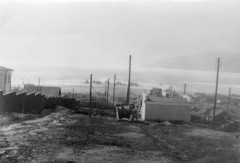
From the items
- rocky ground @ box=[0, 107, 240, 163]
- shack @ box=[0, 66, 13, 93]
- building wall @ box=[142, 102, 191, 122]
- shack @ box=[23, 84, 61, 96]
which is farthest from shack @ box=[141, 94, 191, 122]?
shack @ box=[0, 66, 13, 93]

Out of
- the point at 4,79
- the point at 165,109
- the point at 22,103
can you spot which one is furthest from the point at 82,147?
the point at 4,79

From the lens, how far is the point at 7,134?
14617mm

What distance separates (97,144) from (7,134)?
4398 mm

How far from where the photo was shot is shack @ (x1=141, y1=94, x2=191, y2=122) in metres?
34.1

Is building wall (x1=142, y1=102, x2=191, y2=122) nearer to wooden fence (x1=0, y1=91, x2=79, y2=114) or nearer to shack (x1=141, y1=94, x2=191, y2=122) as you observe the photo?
shack (x1=141, y1=94, x2=191, y2=122)

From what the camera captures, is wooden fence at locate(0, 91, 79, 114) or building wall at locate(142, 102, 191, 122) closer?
wooden fence at locate(0, 91, 79, 114)

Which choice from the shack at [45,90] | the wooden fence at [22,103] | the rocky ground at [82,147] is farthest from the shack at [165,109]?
the shack at [45,90]

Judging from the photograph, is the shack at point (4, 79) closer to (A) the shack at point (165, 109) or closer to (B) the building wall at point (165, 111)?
(A) the shack at point (165, 109)

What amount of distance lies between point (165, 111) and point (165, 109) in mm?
225

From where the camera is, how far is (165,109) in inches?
1345

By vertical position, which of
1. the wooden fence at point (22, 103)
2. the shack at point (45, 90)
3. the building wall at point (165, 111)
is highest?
the wooden fence at point (22, 103)

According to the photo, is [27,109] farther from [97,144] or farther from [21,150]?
[21,150]

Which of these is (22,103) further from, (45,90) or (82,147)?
(45,90)

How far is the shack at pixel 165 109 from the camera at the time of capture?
34.1 meters
